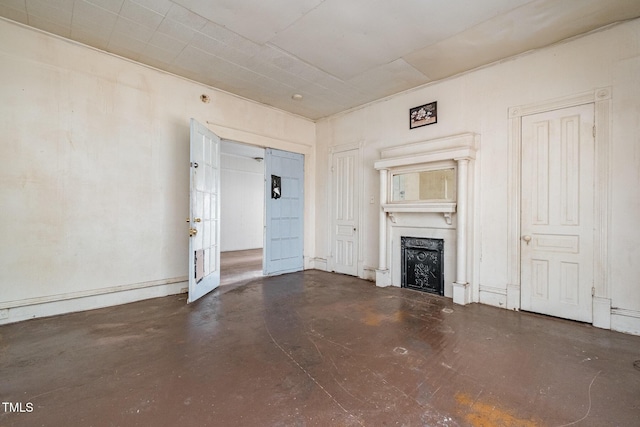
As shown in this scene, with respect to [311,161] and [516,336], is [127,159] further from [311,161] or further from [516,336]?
[516,336]

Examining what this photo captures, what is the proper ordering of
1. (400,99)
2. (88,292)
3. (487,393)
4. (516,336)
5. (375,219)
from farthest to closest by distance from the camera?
(375,219)
(400,99)
(88,292)
(516,336)
(487,393)

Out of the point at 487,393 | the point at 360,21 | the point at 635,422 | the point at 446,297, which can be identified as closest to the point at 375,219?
the point at 446,297

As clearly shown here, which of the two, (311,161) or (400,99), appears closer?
(400,99)

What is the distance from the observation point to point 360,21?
3148 millimetres

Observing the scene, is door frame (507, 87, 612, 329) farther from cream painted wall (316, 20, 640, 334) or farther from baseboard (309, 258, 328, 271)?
baseboard (309, 258, 328, 271)

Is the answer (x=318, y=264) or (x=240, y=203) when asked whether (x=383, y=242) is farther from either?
(x=240, y=203)

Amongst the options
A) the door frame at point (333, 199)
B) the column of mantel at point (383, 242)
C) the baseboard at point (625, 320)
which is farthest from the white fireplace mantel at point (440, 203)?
the baseboard at point (625, 320)

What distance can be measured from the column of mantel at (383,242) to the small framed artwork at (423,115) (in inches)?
35.8

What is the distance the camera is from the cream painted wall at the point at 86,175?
10.5 ft

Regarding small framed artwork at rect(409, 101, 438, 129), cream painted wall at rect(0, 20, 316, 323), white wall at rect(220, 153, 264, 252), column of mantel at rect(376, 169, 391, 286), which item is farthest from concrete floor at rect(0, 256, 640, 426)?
white wall at rect(220, 153, 264, 252)

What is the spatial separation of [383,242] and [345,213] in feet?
3.89

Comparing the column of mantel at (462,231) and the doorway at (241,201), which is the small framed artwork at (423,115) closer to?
the column of mantel at (462,231)

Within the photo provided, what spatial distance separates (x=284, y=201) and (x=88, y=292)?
3.44m

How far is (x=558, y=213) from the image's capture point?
3445mm
